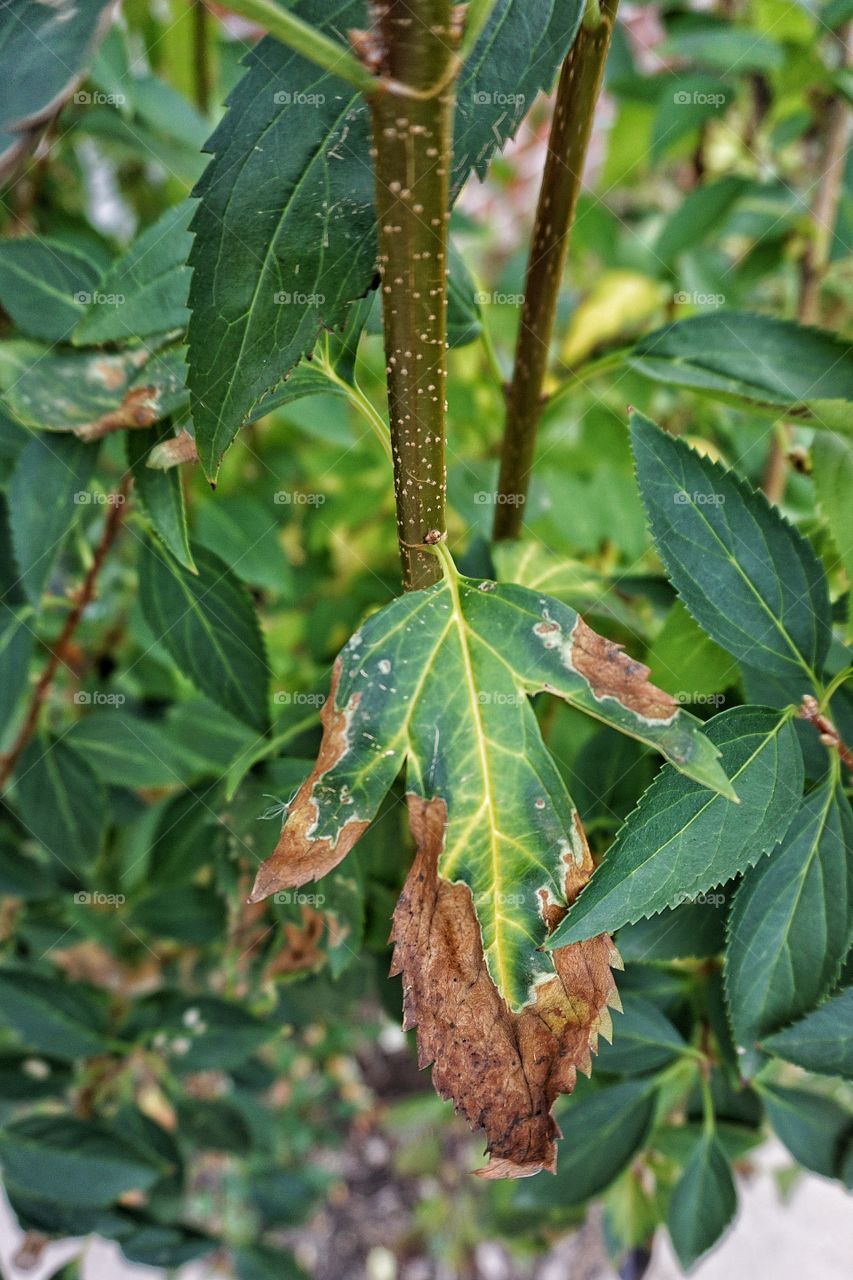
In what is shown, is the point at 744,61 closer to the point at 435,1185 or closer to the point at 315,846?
the point at 315,846

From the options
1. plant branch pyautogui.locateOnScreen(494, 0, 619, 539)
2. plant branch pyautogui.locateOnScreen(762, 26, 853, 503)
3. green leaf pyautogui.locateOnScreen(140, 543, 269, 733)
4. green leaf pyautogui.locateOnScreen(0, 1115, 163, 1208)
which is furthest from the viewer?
plant branch pyautogui.locateOnScreen(762, 26, 853, 503)

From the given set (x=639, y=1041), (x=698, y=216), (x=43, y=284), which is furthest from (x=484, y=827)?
(x=698, y=216)

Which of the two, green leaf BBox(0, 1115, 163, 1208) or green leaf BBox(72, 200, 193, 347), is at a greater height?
green leaf BBox(72, 200, 193, 347)

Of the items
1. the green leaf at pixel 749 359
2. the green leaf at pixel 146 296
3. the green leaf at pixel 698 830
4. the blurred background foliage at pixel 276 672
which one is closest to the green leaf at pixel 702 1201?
the blurred background foliage at pixel 276 672

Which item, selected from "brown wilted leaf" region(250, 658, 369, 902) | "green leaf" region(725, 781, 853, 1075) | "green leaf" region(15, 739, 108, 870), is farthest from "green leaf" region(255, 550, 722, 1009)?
"green leaf" region(15, 739, 108, 870)

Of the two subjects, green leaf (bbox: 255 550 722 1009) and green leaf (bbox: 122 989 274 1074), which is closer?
green leaf (bbox: 255 550 722 1009)

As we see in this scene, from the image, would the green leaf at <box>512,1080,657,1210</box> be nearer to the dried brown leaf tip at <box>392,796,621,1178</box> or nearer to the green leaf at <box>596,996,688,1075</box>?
the green leaf at <box>596,996,688,1075</box>
